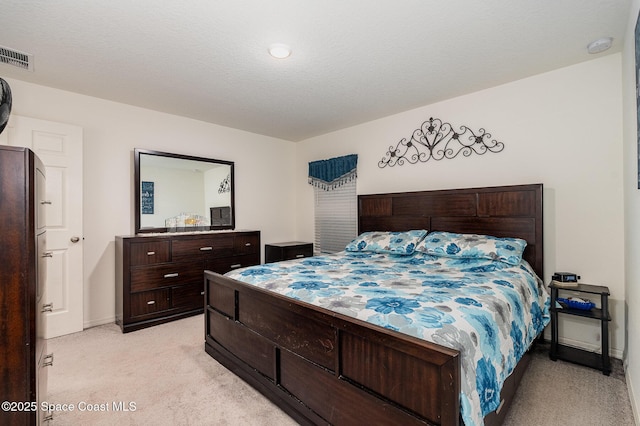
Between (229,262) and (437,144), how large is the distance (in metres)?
2.99

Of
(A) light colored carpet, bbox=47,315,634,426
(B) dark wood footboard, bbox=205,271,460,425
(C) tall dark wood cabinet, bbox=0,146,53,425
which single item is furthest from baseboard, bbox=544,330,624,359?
(C) tall dark wood cabinet, bbox=0,146,53,425

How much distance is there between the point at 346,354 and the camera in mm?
1552

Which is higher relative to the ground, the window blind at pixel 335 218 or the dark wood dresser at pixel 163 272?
the window blind at pixel 335 218

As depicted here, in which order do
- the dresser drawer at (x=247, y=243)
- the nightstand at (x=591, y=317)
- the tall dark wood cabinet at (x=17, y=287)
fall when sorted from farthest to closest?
the dresser drawer at (x=247, y=243), the nightstand at (x=591, y=317), the tall dark wood cabinet at (x=17, y=287)

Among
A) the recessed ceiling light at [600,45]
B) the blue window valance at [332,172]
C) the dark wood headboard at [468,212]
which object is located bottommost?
the dark wood headboard at [468,212]

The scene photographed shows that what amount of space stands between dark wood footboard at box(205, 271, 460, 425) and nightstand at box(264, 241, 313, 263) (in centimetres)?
208

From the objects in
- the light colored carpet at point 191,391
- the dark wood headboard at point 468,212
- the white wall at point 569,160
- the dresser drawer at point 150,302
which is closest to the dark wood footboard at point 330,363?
the light colored carpet at point 191,391

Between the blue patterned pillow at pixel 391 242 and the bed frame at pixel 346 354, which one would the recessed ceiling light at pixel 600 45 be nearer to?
the bed frame at pixel 346 354

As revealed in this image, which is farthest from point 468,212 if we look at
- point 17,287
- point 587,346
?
point 17,287

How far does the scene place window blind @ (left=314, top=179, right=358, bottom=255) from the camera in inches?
180

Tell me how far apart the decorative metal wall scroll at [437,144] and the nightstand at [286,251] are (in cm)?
175

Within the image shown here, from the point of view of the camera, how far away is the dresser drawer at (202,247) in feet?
11.7

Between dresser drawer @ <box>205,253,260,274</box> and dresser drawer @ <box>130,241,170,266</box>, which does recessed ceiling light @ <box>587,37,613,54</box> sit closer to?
dresser drawer @ <box>205,253,260,274</box>

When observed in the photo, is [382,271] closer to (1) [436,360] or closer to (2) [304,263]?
(2) [304,263]
